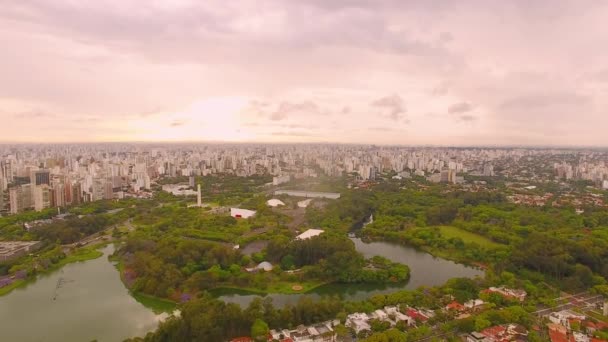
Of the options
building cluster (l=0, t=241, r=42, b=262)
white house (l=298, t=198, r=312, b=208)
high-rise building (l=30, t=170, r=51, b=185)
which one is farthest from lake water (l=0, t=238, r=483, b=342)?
high-rise building (l=30, t=170, r=51, b=185)

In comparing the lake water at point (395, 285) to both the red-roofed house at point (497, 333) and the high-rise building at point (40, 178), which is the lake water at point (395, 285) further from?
the high-rise building at point (40, 178)

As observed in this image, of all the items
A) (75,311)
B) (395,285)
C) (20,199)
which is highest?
(20,199)

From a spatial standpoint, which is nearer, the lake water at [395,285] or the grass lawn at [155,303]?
the grass lawn at [155,303]

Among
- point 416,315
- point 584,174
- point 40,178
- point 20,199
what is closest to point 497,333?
point 416,315

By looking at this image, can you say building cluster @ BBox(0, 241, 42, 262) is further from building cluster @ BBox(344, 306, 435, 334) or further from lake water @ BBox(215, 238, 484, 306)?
building cluster @ BBox(344, 306, 435, 334)

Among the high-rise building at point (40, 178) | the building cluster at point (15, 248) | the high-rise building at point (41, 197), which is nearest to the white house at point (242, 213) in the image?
the building cluster at point (15, 248)

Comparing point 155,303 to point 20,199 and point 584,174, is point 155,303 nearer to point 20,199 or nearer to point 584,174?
point 20,199
